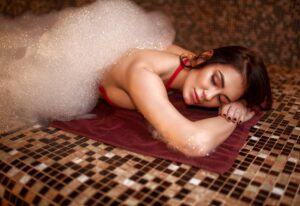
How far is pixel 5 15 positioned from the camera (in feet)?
12.1

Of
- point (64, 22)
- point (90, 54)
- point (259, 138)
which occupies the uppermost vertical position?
point (64, 22)

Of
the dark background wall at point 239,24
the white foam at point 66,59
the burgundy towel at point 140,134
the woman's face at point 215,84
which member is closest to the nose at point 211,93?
the woman's face at point 215,84

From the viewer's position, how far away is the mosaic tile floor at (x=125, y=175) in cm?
127

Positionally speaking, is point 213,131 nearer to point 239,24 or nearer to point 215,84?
point 215,84

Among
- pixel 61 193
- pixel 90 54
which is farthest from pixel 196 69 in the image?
pixel 61 193

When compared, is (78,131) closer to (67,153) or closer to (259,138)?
(67,153)

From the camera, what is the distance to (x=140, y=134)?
5.79 feet

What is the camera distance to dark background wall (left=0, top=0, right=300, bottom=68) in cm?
310

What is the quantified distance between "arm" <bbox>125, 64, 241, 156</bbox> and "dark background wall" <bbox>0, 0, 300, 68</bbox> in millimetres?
1882

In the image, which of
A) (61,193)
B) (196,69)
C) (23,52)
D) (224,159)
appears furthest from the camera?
(23,52)

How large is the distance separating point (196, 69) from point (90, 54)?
740 mm

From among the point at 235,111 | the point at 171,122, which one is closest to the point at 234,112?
the point at 235,111

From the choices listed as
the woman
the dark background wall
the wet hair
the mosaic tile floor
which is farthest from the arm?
the dark background wall

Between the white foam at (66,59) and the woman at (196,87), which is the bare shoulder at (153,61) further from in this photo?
the white foam at (66,59)
